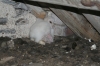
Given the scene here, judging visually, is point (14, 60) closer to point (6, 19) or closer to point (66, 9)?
point (6, 19)

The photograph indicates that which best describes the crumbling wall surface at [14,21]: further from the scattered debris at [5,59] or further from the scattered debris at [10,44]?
the scattered debris at [5,59]

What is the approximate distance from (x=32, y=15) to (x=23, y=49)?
1.38 ft

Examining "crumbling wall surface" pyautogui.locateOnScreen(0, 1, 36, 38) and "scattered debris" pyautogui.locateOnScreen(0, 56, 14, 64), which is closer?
"scattered debris" pyautogui.locateOnScreen(0, 56, 14, 64)

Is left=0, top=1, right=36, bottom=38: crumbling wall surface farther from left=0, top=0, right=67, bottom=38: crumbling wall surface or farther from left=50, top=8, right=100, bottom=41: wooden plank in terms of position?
left=50, top=8, right=100, bottom=41: wooden plank

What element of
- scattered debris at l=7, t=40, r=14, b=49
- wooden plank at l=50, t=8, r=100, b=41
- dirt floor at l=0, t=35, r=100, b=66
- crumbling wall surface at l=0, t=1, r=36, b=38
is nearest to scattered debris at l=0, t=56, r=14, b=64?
dirt floor at l=0, t=35, r=100, b=66

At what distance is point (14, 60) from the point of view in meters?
2.03

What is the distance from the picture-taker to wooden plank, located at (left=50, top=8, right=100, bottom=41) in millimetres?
2107

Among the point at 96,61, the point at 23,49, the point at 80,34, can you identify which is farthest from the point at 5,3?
the point at 96,61

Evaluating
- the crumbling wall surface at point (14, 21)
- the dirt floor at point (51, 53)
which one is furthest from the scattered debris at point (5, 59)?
the crumbling wall surface at point (14, 21)

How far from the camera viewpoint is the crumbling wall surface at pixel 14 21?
7.65 ft

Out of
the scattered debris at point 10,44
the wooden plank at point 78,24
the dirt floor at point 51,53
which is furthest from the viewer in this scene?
the scattered debris at point 10,44

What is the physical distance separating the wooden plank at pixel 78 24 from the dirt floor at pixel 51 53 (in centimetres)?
8

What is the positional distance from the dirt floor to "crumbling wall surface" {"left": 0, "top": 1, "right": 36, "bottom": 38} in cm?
8

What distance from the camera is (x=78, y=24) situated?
222cm
